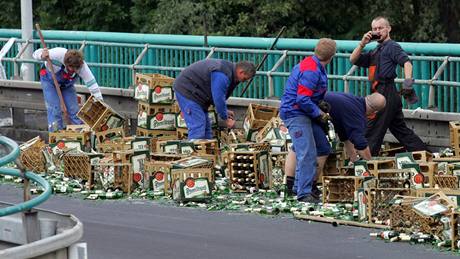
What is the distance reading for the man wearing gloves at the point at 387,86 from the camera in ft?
57.6

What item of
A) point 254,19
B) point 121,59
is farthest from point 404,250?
point 254,19

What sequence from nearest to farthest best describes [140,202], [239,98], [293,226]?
[293,226] → [140,202] → [239,98]

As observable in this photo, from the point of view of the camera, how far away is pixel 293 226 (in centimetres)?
1437

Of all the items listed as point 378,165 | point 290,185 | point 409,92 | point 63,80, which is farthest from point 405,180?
point 63,80

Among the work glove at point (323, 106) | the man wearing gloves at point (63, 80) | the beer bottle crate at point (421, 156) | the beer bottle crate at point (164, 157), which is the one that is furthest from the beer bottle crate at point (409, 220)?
the man wearing gloves at point (63, 80)

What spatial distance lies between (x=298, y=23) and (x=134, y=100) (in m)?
8.72

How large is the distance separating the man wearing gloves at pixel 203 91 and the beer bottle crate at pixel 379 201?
159 inches

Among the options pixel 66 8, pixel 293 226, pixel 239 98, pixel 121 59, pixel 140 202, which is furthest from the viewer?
pixel 66 8

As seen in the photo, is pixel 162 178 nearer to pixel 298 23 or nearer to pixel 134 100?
pixel 134 100

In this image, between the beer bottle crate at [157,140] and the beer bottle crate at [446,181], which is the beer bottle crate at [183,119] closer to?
the beer bottle crate at [157,140]

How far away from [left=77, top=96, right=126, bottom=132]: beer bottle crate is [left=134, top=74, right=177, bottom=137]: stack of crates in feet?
1.53

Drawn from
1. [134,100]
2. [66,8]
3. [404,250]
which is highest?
[66,8]

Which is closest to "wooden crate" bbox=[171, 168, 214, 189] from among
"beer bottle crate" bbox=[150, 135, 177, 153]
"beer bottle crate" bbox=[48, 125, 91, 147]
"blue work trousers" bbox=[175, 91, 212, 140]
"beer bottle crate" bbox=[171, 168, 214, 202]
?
"beer bottle crate" bbox=[171, 168, 214, 202]

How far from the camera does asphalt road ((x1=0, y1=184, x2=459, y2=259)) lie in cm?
1278
